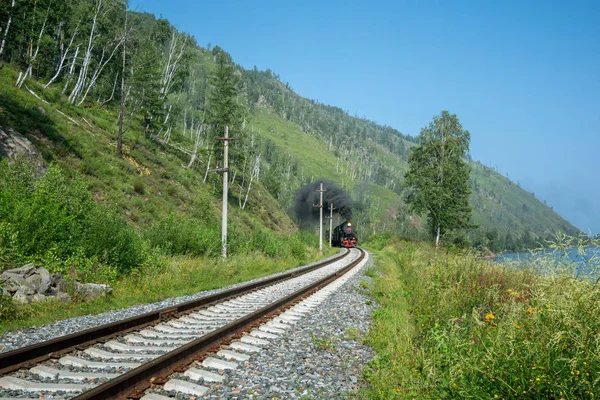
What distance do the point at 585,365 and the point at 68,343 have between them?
5.91 m

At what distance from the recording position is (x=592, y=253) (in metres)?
5.18

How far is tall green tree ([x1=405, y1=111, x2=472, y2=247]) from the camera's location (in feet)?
129

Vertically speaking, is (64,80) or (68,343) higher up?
(64,80)

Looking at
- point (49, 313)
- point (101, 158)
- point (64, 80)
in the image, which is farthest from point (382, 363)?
point (64, 80)

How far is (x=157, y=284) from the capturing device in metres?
12.3

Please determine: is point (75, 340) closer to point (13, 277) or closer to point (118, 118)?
point (13, 277)

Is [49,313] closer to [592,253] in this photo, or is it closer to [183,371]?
[183,371]

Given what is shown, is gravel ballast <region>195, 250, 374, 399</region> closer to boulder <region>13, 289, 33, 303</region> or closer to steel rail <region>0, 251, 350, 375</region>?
steel rail <region>0, 251, 350, 375</region>

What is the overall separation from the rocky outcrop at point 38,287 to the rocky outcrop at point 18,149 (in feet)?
34.8

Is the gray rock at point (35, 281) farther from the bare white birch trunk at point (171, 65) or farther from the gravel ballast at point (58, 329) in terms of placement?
the bare white birch trunk at point (171, 65)

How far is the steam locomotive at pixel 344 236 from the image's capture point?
54.1 meters

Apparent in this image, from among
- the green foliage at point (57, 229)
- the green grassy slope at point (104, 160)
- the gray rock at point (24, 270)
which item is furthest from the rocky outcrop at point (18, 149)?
the gray rock at point (24, 270)

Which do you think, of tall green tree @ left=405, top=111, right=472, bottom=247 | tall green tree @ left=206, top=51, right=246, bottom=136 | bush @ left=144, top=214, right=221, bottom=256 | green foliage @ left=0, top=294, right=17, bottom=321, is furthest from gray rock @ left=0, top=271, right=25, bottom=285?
tall green tree @ left=206, top=51, right=246, bottom=136

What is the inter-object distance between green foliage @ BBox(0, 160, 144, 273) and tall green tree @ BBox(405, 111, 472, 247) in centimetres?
3174
